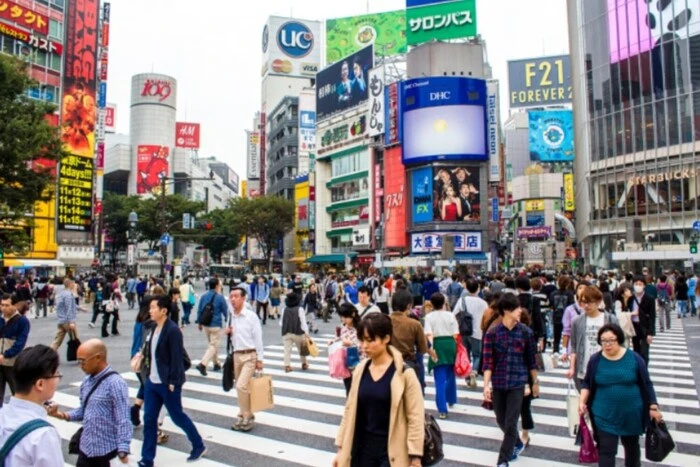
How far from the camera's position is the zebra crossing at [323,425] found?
6.36 meters

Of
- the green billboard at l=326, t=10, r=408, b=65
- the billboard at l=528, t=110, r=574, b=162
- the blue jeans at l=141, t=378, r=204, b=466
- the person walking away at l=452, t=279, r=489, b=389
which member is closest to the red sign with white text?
the green billboard at l=326, t=10, r=408, b=65

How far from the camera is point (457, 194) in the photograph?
5141cm

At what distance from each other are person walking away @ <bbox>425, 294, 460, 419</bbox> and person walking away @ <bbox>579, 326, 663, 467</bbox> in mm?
3203

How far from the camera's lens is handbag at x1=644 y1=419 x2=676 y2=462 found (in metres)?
4.41

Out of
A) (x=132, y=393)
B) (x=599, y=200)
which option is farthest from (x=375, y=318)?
(x=599, y=200)

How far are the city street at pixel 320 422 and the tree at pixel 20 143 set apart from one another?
1184 centimetres

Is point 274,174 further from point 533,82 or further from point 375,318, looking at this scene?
point 375,318

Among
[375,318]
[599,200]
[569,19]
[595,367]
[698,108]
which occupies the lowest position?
[595,367]

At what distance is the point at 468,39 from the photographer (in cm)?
5772

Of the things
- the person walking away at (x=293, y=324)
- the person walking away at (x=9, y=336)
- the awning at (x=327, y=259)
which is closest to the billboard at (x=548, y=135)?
the awning at (x=327, y=259)

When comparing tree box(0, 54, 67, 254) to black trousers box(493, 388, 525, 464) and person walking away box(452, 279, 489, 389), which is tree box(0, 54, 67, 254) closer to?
person walking away box(452, 279, 489, 389)

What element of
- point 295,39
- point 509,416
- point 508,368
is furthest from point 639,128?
point 295,39

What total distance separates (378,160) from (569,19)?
21.6m

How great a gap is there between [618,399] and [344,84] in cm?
6154
